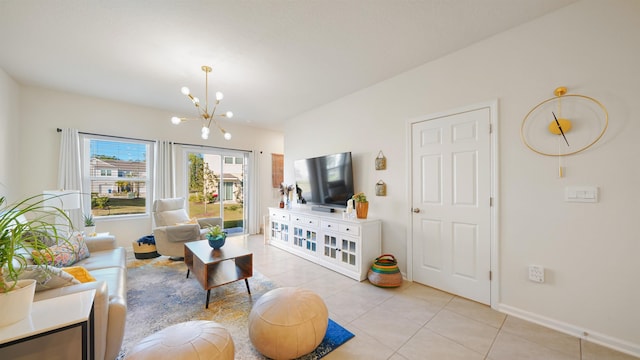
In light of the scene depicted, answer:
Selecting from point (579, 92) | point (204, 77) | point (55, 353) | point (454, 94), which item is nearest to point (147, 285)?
point (55, 353)

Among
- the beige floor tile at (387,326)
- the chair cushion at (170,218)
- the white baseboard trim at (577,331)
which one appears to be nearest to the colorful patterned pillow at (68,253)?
the chair cushion at (170,218)

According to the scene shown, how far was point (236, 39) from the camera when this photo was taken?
2299 millimetres

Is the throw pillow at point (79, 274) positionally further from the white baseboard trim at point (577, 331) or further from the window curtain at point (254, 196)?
the window curtain at point (254, 196)

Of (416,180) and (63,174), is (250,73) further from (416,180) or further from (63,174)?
(63,174)

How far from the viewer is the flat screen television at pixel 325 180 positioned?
11.6 feet

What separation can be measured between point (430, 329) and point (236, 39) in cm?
322

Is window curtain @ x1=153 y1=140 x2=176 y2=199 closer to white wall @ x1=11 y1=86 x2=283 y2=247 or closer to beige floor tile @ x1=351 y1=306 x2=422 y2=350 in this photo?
white wall @ x1=11 y1=86 x2=283 y2=247

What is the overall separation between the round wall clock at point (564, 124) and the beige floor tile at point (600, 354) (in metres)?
1.49

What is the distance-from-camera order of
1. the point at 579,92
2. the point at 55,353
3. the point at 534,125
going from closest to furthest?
the point at 55,353 < the point at 579,92 < the point at 534,125

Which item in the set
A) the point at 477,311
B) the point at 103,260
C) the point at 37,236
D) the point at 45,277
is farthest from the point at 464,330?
the point at 103,260

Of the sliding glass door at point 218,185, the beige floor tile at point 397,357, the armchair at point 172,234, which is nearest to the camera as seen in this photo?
the beige floor tile at point 397,357

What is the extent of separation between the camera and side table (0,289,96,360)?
96cm

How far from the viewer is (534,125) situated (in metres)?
2.08

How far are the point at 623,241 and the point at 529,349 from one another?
1068 mm
